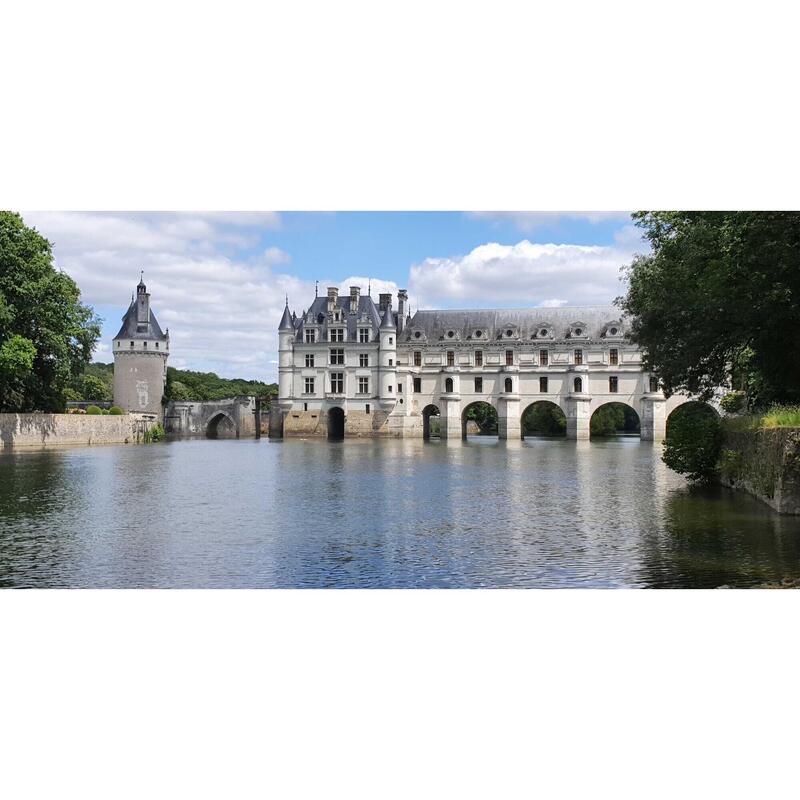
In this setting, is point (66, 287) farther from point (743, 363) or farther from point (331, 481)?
point (743, 363)

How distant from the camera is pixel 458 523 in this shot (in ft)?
48.8

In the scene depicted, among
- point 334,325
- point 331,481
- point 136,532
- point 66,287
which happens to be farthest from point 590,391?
point 136,532

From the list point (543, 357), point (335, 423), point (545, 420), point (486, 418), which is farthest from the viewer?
point (486, 418)

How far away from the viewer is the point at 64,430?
42375 millimetres

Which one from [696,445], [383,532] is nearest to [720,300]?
[696,445]

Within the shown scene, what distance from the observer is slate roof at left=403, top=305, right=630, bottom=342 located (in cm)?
6412

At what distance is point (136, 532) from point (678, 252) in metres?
15.1

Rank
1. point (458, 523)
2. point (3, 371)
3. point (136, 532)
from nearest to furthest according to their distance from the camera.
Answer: point (136, 532) → point (458, 523) → point (3, 371)

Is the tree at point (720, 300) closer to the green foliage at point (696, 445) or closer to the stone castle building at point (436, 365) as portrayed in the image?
the green foliage at point (696, 445)

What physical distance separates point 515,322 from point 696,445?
44318mm

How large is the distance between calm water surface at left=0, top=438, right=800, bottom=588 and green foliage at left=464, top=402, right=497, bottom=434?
5278cm

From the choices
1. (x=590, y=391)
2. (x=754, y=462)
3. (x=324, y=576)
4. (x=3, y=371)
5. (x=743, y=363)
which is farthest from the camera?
(x=590, y=391)

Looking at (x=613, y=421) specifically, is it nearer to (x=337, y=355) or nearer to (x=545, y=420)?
(x=545, y=420)
